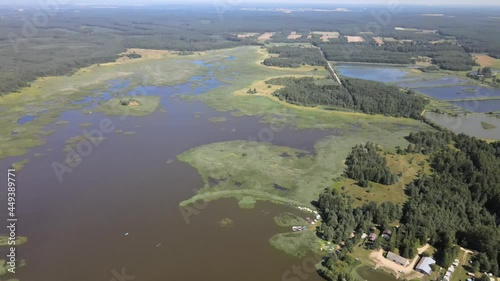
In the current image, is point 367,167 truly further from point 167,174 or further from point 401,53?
point 401,53

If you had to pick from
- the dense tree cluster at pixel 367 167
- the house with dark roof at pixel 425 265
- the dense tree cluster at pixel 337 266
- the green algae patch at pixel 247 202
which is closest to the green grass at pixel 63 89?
the green algae patch at pixel 247 202

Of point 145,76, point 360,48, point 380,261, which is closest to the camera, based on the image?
point 380,261

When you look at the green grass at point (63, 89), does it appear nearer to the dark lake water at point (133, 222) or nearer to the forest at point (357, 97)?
the dark lake water at point (133, 222)

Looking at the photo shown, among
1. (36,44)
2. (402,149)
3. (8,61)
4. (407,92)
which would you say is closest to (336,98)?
(407,92)

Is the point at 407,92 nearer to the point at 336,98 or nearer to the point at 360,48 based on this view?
the point at 336,98

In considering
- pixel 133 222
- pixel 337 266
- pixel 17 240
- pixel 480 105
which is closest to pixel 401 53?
pixel 480 105

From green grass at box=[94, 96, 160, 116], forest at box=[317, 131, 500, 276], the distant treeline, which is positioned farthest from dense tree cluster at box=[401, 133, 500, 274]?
the distant treeline
